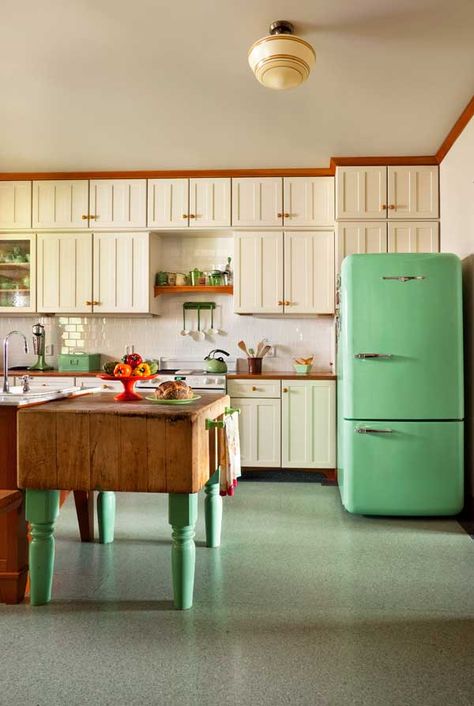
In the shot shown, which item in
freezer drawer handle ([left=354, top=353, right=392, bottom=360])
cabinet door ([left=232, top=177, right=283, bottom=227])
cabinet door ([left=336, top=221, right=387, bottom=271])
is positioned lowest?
freezer drawer handle ([left=354, top=353, right=392, bottom=360])

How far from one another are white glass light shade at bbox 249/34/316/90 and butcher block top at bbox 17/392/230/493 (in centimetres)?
187

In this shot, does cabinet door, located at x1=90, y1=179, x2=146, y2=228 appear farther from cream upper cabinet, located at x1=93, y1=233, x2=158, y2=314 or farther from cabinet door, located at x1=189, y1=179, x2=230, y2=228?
cabinet door, located at x1=189, y1=179, x2=230, y2=228

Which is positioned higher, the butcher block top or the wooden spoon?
the wooden spoon

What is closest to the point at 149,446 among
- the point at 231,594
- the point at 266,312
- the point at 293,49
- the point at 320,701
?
the point at 231,594

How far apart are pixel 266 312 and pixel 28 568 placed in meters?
2.88

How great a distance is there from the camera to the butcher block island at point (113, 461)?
207 cm

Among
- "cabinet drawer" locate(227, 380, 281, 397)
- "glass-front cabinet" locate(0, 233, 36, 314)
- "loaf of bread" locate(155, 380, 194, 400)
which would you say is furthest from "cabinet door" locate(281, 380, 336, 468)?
"glass-front cabinet" locate(0, 233, 36, 314)

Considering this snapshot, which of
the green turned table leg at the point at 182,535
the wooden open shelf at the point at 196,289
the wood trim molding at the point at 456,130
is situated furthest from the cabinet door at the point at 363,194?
the green turned table leg at the point at 182,535

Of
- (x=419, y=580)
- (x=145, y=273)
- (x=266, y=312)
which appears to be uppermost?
(x=145, y=273)

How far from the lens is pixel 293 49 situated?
2.78 metres

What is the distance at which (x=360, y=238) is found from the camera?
4.41m

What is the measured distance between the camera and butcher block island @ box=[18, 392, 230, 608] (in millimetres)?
2074

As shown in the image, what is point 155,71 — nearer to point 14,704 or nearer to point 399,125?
point 399,125

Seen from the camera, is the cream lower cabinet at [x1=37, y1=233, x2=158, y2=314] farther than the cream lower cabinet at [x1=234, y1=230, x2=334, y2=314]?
Yes
